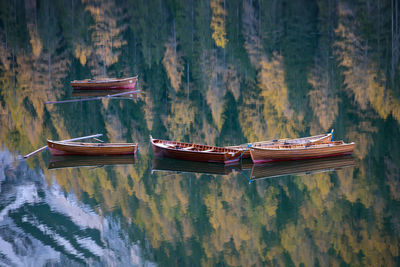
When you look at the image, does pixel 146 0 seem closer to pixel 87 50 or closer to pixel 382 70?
pixel 87 50

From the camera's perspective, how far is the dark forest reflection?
18.3 m

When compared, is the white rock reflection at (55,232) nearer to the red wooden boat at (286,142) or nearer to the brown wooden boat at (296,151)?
the brown wooden boat at (296,151)

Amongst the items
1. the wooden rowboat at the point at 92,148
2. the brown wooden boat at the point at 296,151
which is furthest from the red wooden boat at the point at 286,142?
the wooden rowboat at the point at 92,148

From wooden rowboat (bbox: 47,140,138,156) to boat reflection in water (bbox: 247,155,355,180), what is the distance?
21.7 ft

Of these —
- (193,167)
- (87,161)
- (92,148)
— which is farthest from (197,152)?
(87,161)

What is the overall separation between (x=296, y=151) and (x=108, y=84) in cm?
2483

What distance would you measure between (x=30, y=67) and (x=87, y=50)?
10.2 metres

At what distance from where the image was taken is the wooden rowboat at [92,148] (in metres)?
26.7

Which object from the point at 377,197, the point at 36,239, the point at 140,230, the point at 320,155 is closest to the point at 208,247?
the point at 140,230

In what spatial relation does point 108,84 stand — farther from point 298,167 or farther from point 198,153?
point 298,167

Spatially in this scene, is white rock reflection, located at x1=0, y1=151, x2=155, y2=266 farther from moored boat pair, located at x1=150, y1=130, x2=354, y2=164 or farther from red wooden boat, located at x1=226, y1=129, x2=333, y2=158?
→ red wooden boat, located at x1=226, y1=129, x2=333, y2=158

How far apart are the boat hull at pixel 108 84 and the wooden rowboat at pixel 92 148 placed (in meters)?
19.0

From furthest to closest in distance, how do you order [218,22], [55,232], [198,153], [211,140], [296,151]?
[218,22], [211,140], [198,153], [296,151], [55,232]

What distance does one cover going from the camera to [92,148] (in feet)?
87.7
